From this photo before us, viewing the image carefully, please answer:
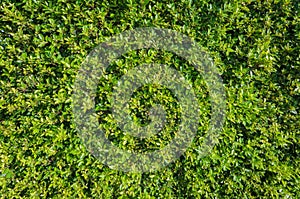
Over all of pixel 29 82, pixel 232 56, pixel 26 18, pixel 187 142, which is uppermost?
pixel 26 18

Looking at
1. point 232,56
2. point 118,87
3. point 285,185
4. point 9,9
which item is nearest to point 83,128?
point 118,87

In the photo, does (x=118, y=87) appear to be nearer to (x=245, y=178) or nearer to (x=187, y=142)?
(x=187, y=142)

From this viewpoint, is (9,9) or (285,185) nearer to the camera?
(9,9)

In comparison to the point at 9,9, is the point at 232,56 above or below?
below

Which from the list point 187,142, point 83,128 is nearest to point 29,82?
point 83,128

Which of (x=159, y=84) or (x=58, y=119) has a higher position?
(x=159, y=84)

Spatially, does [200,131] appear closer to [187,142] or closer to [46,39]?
[187,142]
